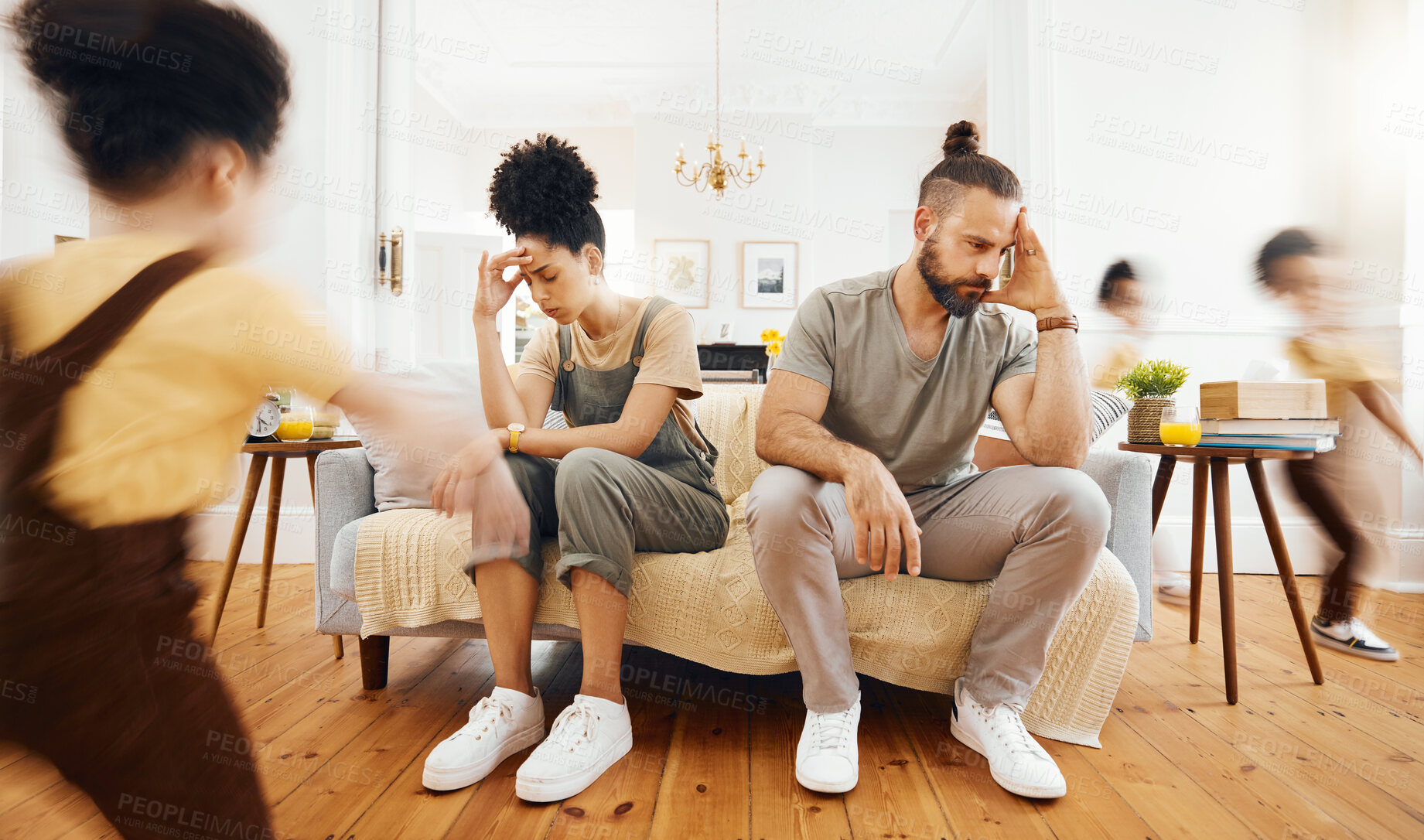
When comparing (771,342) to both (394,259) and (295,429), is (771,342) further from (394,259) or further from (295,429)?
(295,429)

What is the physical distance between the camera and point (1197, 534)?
1847 millimetres

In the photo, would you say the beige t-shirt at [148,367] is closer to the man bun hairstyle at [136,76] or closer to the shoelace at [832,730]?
the man bun hairstyle at [136,76]

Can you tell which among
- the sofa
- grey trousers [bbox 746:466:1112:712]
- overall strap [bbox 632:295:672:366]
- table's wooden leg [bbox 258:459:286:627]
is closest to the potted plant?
the sofa

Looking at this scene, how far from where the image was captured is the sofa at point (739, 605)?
1297 millimetres

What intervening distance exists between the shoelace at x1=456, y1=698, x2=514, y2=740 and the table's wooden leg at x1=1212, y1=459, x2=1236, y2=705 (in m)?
1.56

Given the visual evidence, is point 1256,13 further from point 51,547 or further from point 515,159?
point 51,547

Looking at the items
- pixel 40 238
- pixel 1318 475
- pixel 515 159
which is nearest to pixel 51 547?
pixel 515 159

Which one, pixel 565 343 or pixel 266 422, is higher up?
pixel 565 343

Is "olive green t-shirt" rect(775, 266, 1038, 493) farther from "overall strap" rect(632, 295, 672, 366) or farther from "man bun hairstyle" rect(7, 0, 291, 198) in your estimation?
"man bun hairstyle" rect(7, 0, 291, 198)

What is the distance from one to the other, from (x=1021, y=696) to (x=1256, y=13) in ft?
11.0

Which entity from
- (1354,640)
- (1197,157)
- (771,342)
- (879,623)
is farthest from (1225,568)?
(771,342)

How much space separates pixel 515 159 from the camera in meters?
Result: 1.42

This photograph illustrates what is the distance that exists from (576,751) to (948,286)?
1099 mm

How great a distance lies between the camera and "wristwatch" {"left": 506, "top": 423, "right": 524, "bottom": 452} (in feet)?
4.30
